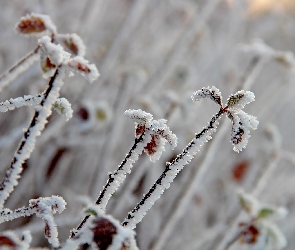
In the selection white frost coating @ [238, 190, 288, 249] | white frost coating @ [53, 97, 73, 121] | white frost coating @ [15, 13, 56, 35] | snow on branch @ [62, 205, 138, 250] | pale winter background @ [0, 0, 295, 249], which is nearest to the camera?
snow on branch @ [62, 205, 138, 250]

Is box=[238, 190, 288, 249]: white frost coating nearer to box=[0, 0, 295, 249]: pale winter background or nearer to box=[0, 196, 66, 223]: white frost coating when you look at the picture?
box=[0, 0, 295, 249]: pale winter background

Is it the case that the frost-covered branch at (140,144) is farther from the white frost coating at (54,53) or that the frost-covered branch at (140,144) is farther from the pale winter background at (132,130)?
the pale winter background at (132,130)

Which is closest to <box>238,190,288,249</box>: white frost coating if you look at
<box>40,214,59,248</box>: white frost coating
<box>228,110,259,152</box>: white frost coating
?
<box>228,110,259,152</box>: white frost coating

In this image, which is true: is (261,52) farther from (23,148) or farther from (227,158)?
(227,158)

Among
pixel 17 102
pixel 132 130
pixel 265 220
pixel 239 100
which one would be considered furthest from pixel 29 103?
pixel 132 130

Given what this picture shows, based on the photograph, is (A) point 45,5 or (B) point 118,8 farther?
(B) point 118,8

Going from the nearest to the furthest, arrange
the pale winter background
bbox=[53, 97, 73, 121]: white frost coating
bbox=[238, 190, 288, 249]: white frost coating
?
bbox=[53, 97, 73, 121]: white frost coating < bbox=[238, 190, 288, 249]: white frost coating < the pale winter background

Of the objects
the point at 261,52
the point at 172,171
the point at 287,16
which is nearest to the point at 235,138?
the point at 172,171
